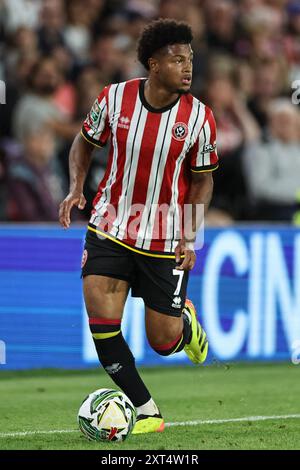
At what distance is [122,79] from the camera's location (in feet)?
43.0

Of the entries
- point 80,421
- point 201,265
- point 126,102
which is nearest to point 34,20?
point 201,265

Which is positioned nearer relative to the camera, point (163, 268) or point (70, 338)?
point (163, 268)

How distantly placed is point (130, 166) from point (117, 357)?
118 centimetres

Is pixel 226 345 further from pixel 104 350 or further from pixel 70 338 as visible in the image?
pixel 104 350

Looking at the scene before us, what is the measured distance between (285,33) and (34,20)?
14.7 feet

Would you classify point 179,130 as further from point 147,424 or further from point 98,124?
point 147,424

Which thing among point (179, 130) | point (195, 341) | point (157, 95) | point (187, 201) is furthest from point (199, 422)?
point (157, 95)

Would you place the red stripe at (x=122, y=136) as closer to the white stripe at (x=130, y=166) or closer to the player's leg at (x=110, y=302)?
the white stripe at (x=130, y=166)

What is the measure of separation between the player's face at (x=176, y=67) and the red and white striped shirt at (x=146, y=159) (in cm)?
18

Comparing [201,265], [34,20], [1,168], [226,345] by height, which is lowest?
[226,345]

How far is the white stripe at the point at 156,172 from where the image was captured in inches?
279

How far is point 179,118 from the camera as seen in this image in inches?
280

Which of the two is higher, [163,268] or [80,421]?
[163,268]

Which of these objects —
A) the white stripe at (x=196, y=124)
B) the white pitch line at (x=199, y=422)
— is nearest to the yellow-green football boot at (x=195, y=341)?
the white pitch line at (x=199, y=422)
